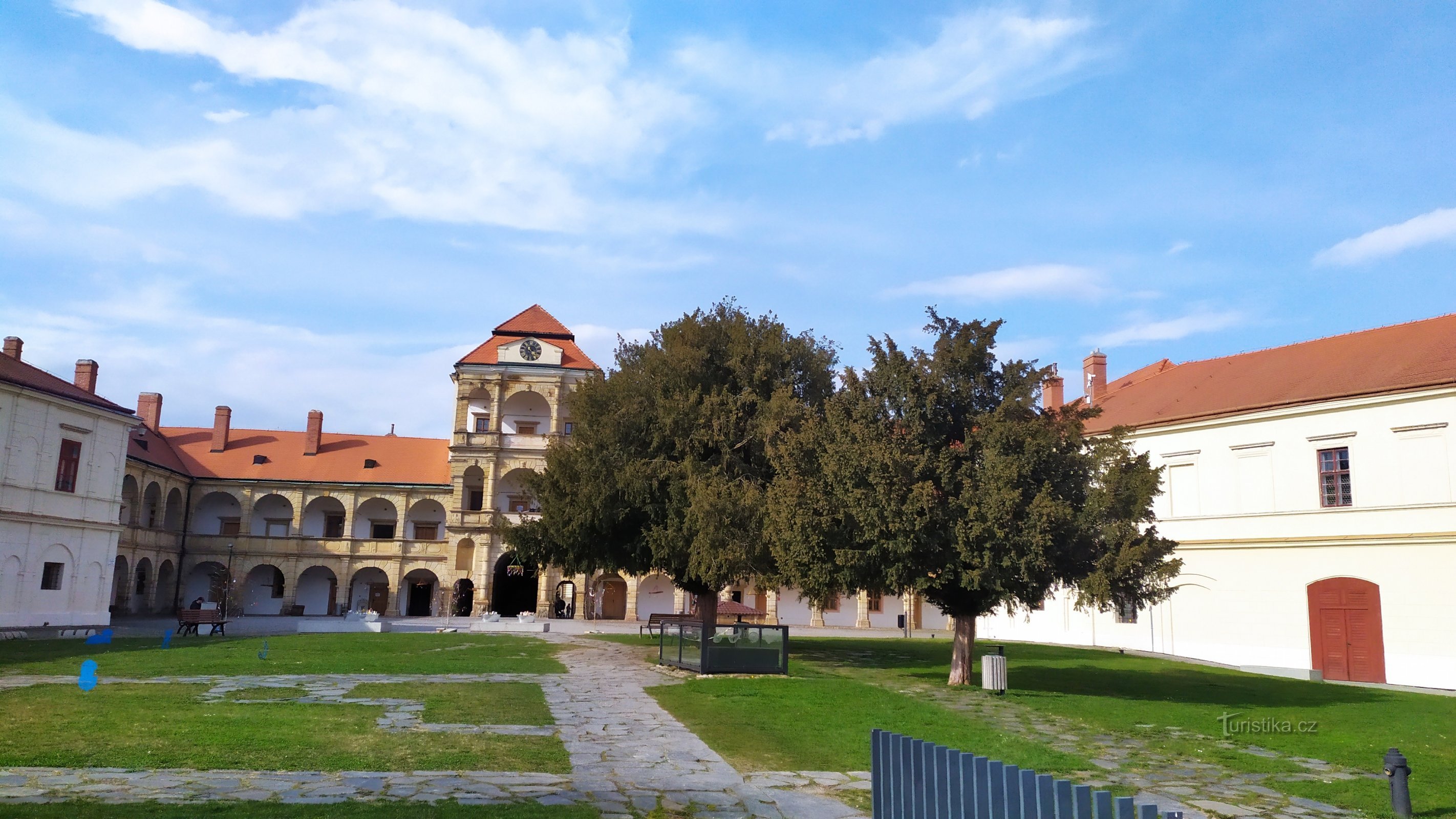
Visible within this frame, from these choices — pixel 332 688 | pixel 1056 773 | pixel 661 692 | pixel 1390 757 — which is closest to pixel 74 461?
pixel 332 688

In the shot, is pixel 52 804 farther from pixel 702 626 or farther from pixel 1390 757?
pixel 702 626

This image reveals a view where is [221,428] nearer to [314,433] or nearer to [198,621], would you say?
[314,433]

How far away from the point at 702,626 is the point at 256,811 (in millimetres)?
13087

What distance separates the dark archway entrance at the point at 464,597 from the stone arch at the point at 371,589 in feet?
13.4

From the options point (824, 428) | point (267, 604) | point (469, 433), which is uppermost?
point (469, 433)

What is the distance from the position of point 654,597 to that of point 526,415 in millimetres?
12683

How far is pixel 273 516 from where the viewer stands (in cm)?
5300

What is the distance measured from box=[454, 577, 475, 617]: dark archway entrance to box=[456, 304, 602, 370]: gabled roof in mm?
12054

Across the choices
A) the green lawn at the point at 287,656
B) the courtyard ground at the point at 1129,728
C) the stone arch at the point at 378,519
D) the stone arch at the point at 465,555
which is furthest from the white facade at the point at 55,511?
the courtyard ground at the point at 1129,728

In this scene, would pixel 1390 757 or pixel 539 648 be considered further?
pixel 539 648

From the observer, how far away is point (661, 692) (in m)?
16.6

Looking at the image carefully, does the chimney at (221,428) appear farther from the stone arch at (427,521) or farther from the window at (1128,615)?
the window at (1128,615)

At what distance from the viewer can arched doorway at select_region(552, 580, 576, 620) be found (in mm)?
52281

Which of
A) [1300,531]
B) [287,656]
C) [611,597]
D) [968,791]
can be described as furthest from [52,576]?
[1300,531]
